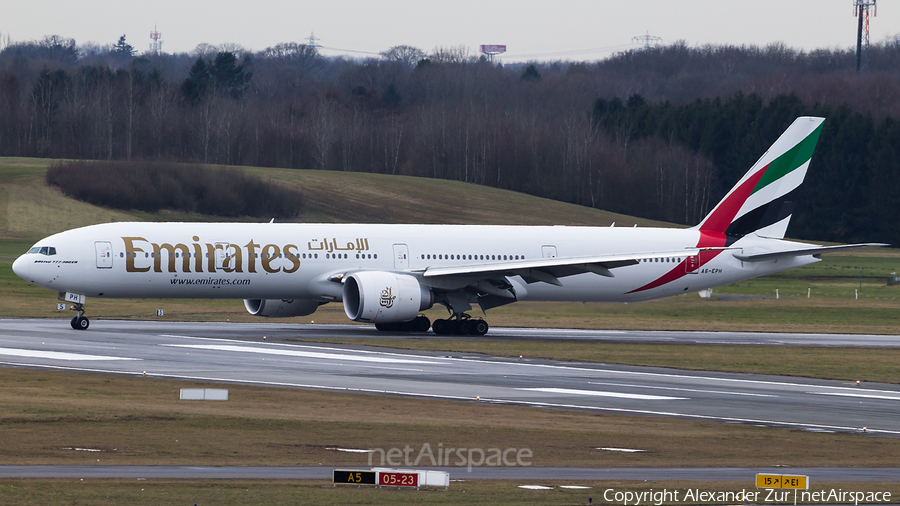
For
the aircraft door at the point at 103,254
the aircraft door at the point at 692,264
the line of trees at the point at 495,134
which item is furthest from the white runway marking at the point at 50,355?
the line of trees at the point at 495,134

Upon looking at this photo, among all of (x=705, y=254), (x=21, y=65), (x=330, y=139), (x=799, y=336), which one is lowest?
(x=799, y=336)

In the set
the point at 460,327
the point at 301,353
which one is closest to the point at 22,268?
the point at 301,353

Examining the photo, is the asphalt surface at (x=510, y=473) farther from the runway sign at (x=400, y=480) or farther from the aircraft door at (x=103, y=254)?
the aircraft door at (x=103, y=254)

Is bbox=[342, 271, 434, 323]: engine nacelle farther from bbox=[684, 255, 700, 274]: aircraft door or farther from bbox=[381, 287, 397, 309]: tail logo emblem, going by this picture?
bbox=[684, 255, 700, 274]: aircraft door

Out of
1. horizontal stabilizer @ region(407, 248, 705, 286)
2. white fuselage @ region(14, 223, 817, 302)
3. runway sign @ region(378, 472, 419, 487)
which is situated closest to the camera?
runway sign @ region(378, 472, 419, 487)

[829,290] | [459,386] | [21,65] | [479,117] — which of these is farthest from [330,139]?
[459,386]

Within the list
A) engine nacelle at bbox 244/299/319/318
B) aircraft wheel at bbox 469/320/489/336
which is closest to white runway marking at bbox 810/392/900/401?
aircraft wheel at bbox 469/320/489/336

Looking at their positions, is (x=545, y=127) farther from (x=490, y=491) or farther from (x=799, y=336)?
(x=490, y=491)

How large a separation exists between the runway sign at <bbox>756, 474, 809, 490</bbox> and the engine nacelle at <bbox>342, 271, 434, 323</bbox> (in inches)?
1032

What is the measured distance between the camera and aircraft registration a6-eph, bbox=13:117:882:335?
40.4 meters

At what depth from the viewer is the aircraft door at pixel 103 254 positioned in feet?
131

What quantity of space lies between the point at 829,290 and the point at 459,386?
166 feet

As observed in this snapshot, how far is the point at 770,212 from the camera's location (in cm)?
4856

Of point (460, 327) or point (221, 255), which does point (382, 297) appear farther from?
point (221, 255)
